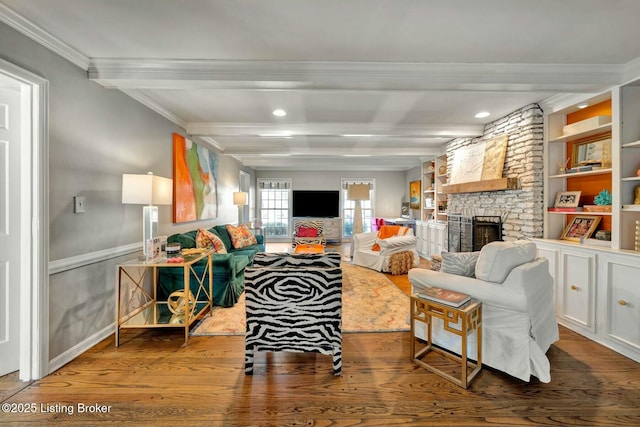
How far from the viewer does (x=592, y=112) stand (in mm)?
2986

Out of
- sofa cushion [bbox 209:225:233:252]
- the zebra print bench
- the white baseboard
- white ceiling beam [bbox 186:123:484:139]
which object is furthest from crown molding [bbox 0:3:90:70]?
sofa cushion [bbox 209:225:233:252]

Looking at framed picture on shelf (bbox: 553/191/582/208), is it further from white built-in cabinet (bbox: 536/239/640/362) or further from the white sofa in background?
the white sofa in background

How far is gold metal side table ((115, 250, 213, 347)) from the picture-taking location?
2.45m

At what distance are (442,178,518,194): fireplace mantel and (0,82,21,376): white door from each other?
4922 mm

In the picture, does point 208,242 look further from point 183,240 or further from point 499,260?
point 499,260

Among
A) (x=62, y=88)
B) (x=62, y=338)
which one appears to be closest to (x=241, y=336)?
(x=62, y=338)

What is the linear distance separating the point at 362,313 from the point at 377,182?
6278 millimetres

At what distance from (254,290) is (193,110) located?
2.78 m

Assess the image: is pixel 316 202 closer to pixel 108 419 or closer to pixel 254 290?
pixel 254 290

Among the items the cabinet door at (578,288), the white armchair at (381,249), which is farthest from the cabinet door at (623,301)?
the white armchair at (381,249)

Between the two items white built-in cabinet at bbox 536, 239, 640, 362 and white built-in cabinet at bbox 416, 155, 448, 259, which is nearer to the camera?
white built-in cabinet at bbox 536, 239, 640, 362

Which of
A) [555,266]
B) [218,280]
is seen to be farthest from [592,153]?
[218,280]

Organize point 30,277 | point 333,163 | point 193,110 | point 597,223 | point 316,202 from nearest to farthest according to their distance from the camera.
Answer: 1. point 30,277
2. point 597,223
3. point 193,110
4. point 333,163
5. point 316,202

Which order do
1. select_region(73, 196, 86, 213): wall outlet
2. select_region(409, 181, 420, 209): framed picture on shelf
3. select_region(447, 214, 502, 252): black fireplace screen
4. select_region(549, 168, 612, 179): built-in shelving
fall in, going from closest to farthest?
select_region(73, 196, 86, 213): wall outlet < select_region(549, 168, 612, 179): built-in shelving < select_region(447, 214, 502, 252): black fireplace screen < select_region(409, 181, 420, 209): framed picture on shelf
